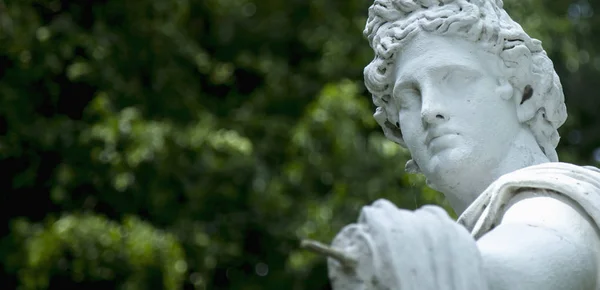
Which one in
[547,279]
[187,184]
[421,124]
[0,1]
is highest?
[547,279]

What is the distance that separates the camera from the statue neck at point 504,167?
16.1 ft

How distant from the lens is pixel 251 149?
13422 mm

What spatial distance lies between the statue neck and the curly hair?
67 millimetres

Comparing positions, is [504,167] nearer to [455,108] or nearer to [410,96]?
[455,108]

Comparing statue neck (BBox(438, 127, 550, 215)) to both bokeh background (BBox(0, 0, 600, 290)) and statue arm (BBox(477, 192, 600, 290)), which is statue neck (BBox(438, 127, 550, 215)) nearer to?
statue arm (BBox(477, 192, 600, 290))

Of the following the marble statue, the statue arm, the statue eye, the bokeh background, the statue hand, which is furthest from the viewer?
the bokeh background

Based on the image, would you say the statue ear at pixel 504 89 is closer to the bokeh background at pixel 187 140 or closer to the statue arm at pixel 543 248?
the statue arm at pixel 543 248

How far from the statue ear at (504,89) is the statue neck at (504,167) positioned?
0.35 feet

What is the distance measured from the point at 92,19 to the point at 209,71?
0.98 metres

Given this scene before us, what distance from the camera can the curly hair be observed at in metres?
4.95

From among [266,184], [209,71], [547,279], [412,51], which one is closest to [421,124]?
[412,51]

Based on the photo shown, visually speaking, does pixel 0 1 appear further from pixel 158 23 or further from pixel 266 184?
pixel 266 184

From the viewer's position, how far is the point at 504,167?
4930mm

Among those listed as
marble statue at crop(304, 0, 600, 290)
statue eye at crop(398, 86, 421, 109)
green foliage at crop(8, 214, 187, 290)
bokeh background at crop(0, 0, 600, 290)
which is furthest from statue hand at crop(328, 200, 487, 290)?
green foliage at crop(8, 214, 187, 290)
